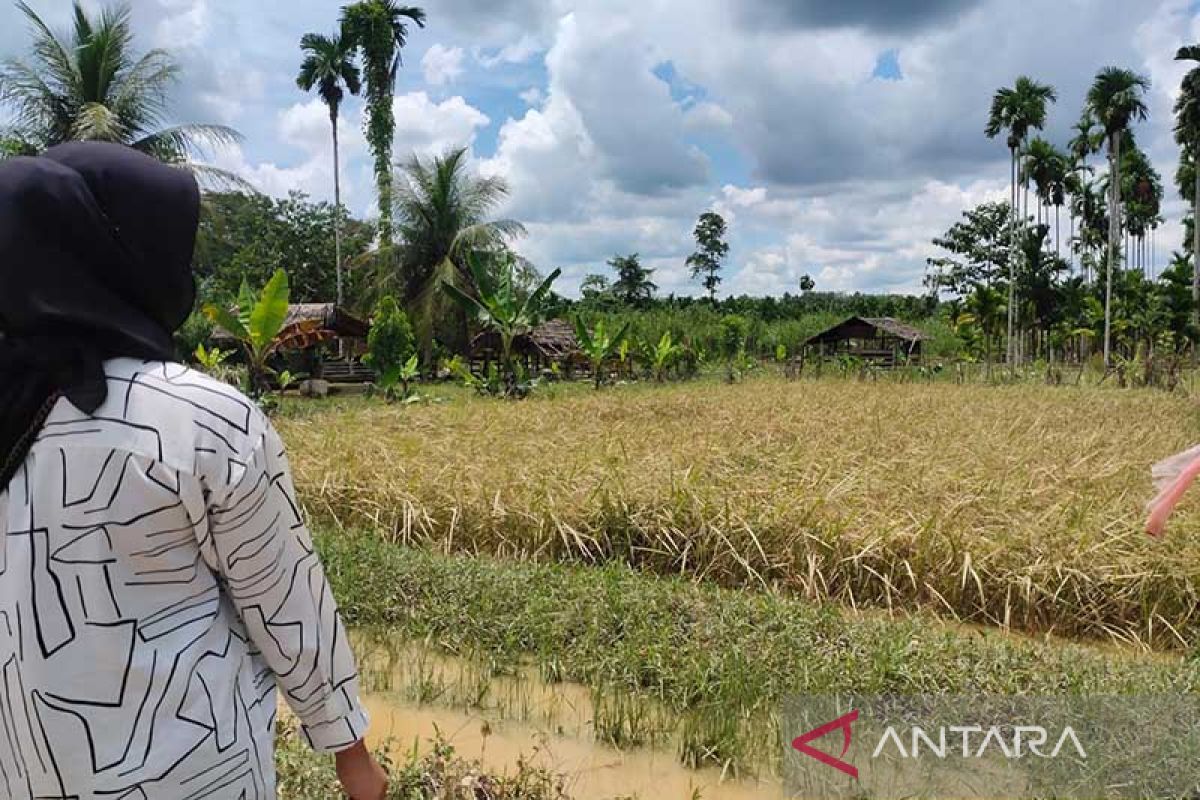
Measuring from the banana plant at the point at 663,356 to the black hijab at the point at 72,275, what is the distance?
1883 cm

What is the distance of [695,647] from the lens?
3072mm

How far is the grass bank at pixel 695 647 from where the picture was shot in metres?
2.67

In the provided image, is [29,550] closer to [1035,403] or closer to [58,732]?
[58,732]

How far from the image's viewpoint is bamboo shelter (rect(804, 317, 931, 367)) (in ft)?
92.1

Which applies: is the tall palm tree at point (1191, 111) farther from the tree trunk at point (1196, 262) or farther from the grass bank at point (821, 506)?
the grass bank at point (821, 506)

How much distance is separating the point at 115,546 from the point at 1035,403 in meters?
12.3

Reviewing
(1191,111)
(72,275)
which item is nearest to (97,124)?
(72,275)

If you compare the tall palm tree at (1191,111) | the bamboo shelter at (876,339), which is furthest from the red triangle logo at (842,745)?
the tall palm tree at (1191,111)

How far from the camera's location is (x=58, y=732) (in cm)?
93

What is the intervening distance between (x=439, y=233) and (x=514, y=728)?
2188 cm

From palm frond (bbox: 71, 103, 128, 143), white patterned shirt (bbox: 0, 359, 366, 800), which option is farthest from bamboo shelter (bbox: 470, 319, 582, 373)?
white patterned shirt (bbox: 0, 359, 366, 800)

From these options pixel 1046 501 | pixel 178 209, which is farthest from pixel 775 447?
pixel 178 209

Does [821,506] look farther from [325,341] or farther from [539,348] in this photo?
[539,348]

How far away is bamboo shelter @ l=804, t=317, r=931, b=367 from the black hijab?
27490 millimetres
